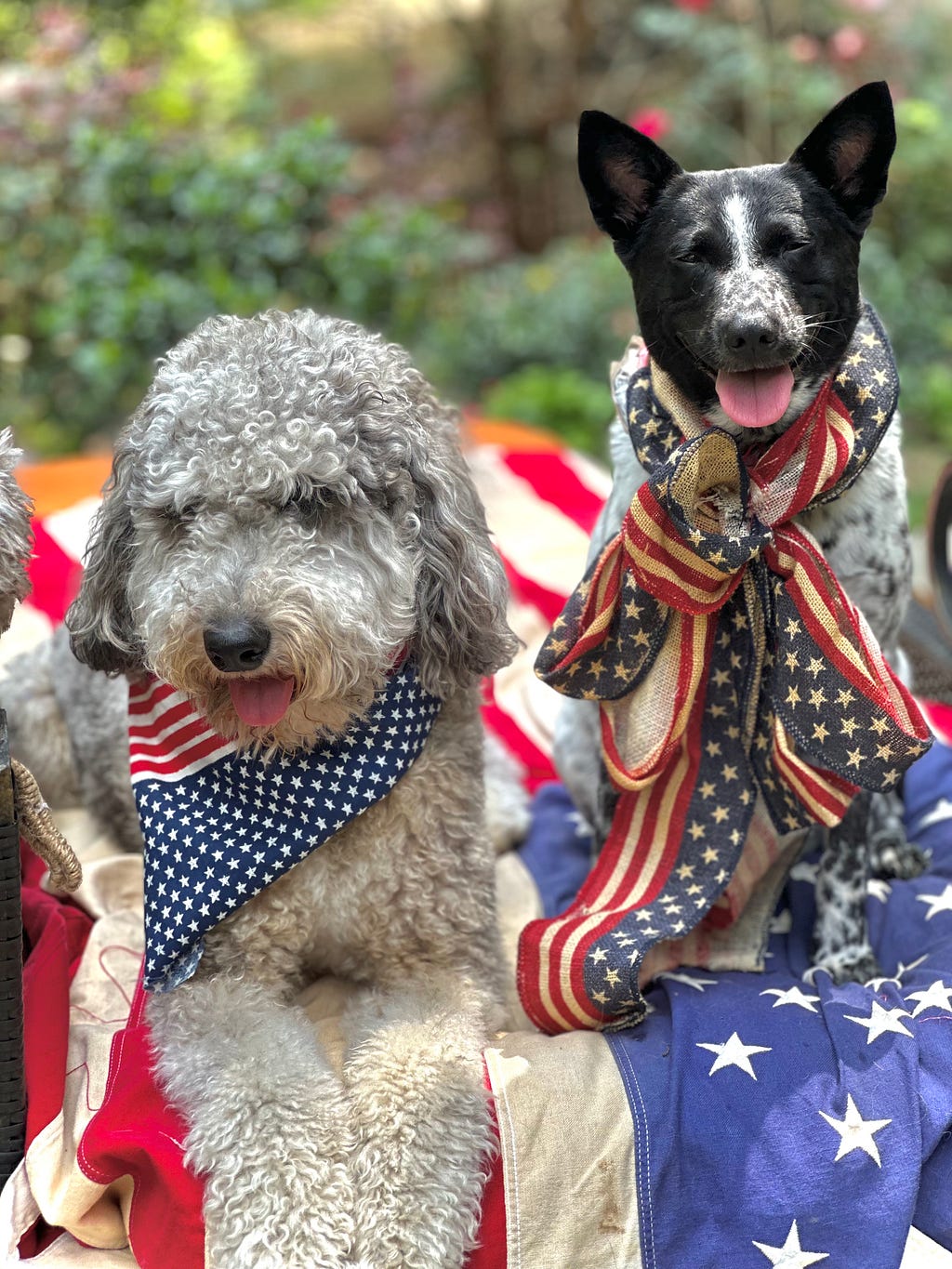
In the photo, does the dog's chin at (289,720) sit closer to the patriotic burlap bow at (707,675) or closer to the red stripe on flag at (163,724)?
the red stripe on flag at (163,724)

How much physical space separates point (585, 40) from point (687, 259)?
21.7 feet

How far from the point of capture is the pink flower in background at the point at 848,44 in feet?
23.5

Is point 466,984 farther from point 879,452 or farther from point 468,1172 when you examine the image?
point 879,452

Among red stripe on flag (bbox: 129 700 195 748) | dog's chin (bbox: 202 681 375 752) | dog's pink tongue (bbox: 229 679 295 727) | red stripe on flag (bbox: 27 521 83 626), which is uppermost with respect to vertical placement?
dog's pink tongue (bbox: 229 679 295 727)

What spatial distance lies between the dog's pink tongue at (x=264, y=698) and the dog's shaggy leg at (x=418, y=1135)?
1.87 ft

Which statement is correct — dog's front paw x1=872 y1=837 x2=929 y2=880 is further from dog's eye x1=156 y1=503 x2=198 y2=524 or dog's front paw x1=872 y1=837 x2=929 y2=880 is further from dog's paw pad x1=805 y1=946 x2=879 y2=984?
dog's eye x1=156 y1=503 x2=198 y2=524

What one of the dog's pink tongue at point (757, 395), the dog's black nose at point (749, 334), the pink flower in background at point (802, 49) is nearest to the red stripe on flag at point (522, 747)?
the dog's pink tongue at point (757, 395)

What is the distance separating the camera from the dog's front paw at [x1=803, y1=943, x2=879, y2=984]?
2.48 m

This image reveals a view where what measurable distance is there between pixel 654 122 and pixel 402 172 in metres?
2.13

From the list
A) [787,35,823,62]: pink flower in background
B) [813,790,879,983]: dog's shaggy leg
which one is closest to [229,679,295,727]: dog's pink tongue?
[813,790,879,983]: dog's shaggy leg

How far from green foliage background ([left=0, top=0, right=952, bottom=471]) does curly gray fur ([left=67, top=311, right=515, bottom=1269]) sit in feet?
11.8

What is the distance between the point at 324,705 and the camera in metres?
2.04

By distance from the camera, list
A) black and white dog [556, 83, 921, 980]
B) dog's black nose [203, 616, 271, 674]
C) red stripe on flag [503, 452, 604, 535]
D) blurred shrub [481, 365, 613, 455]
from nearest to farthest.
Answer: dog's black nose [203, 616, 271, 674] < black and white dog [556, 83, 921, 980] < red stripe on flag [503, 452, 604, 535] < blurred shrub [481, 365, 613, 455]

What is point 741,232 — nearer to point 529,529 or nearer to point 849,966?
point 849,966
